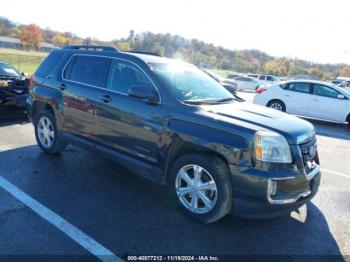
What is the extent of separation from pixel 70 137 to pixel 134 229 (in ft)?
7.44

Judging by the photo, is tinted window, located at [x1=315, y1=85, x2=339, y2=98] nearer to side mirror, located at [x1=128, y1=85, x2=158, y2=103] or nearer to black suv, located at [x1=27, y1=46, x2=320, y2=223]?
black suv, located at [x1=27, y1=46, x2=320, y2=223]

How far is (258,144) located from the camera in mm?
3129

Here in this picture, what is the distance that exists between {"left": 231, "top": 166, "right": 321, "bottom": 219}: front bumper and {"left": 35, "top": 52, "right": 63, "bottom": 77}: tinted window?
387 centimetres

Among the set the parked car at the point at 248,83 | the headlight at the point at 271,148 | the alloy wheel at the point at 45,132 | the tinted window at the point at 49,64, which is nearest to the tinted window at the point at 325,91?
the headlight at the point at 271,148

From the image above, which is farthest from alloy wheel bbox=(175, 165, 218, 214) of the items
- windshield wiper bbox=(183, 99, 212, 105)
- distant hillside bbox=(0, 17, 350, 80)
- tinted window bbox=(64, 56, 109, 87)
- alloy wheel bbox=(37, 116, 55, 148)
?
distant hillside bbox=(0, 17, 350, 80)

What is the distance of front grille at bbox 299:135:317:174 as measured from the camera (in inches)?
133

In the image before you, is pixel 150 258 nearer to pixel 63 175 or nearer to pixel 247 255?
pixel 247 255

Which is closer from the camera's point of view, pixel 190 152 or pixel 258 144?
pixel 258 144

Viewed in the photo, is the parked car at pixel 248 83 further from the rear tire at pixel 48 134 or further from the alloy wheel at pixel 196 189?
the alloy wheel at pixel 196 189

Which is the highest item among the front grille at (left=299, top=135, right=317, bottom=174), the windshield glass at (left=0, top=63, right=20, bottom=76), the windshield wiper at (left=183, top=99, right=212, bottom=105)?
the windshield wiper at (left=183, top=99, right=212, bottom=105)

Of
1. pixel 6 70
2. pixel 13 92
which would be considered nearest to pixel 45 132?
pixel 13 92

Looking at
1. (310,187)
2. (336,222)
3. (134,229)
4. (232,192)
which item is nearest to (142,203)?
(134,229)

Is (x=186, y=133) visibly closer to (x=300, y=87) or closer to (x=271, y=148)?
(x=271, y=148)

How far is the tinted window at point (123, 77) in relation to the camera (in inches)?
163
